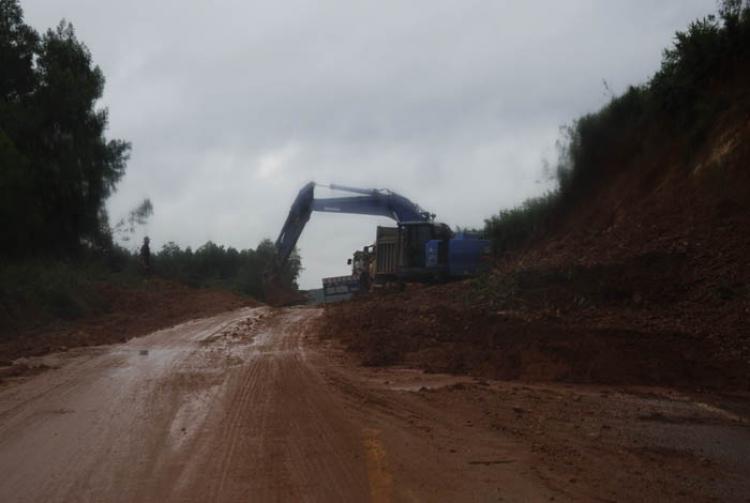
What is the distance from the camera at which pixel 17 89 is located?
1346 inches

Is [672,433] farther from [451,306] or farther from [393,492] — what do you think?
[451,306]

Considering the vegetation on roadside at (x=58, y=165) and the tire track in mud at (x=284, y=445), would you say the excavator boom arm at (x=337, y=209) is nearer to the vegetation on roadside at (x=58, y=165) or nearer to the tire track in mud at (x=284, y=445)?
the vegetation on roadside at (x=58, y=165)

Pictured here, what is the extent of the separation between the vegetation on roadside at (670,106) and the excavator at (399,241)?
301cm

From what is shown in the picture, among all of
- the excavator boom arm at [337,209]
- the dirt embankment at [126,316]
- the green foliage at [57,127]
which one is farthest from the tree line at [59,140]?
the excavator boom arm at [337,209]

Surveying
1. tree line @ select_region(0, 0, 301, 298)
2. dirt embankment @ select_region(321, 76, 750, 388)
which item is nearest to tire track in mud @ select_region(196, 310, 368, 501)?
dirt embankment @ select_region(321, 76, 750, 388)

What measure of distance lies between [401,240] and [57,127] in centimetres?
1708

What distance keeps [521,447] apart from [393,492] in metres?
1.98

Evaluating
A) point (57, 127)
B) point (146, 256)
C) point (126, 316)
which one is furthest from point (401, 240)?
point (57, 127)

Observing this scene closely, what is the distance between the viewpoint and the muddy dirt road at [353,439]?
20.3 feet

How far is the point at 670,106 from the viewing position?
20.5 meters

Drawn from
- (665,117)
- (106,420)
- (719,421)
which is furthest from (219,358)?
(665,117)

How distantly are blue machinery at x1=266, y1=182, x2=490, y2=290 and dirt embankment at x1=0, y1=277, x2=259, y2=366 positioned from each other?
510 centimetres

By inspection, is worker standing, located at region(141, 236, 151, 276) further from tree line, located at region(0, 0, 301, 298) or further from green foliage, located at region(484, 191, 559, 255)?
green foliage, located at region(484, 191, 559, 255)

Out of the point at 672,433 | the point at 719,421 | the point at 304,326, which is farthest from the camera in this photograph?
the point at 304,326
